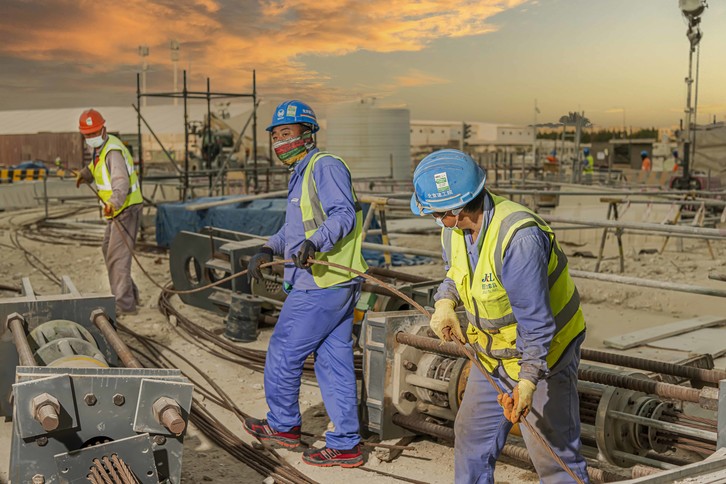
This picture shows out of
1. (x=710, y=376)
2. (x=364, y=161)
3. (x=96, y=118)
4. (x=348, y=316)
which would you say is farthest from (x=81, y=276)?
(x=364, y=161)

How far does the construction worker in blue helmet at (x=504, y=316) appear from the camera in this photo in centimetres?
318

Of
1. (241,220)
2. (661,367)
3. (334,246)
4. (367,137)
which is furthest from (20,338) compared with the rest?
(367,137)

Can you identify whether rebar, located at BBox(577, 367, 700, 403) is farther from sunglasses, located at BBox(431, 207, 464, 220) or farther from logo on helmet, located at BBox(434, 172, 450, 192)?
logo on helmet, located at BBox(434, 172, 450, 192)

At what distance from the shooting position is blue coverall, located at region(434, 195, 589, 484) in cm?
315

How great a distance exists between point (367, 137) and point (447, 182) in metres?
32.3

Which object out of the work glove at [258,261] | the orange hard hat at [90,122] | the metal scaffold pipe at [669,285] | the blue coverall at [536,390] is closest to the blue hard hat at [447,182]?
the blue coverall at [536,390]

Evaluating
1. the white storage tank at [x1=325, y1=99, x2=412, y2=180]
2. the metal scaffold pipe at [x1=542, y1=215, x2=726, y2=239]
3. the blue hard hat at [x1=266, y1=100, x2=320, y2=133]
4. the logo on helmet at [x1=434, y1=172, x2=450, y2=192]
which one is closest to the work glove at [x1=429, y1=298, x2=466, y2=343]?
the logo on helmet at [x1=434, y1=172, x2=450, y2=192]

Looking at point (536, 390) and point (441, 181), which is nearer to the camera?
point (441, 181)

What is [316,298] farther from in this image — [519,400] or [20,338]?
[519,400]

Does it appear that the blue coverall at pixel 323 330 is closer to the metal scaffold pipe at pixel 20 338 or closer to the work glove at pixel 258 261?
the work glove at pixel 258 261

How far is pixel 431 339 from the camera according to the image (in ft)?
16.0

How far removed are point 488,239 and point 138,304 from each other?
7063mm

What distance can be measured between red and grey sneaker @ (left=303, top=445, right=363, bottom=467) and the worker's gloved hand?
1902 mm

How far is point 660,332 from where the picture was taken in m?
8.05
